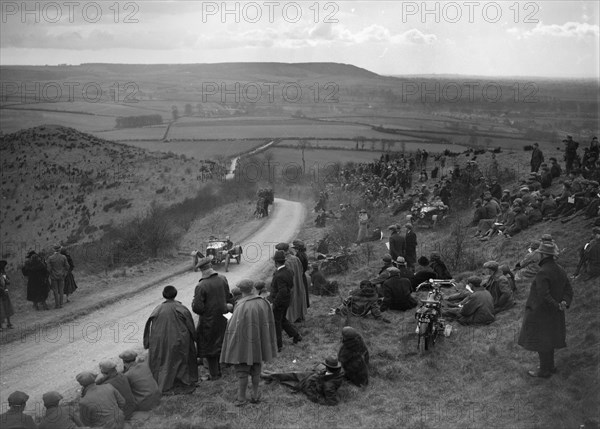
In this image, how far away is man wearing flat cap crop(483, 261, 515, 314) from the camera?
11539 mm

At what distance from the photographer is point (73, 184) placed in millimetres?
52438

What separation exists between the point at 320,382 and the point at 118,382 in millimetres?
2876

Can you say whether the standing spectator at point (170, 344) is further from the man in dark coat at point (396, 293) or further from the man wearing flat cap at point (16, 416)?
the man in dark coat at point (396, 293)

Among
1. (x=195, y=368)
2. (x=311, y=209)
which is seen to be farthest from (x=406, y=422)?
(x=311, y=209)

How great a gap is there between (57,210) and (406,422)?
44.1 metres

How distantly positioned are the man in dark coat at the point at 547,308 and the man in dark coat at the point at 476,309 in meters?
2.48

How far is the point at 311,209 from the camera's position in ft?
109

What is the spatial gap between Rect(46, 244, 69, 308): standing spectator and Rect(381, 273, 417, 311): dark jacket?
8120 mm

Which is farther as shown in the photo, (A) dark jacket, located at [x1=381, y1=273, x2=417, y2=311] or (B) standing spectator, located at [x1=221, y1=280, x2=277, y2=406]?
(A) dark jacket, located at [x1=381, y1=273, x2=417, y2=311]

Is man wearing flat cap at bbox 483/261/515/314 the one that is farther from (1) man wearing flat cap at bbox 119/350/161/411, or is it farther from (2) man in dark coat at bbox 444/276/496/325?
(1) man wearing flat cap at bbox 119/350/161/411

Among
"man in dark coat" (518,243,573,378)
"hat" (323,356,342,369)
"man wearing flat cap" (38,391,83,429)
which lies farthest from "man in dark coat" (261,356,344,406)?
"man wearing flat cap" (38,391,83,429)

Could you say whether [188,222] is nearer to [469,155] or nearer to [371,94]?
[469,155]

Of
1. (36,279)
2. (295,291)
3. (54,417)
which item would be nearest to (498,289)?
(295,291)

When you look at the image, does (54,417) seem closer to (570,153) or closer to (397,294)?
(397,294)
